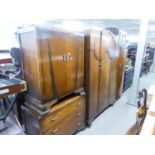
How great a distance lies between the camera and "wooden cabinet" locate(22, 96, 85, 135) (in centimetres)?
166

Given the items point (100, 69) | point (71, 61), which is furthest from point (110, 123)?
point (71, 61)

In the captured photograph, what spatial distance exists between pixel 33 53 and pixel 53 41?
266 mm

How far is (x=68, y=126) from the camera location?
6.73 feet

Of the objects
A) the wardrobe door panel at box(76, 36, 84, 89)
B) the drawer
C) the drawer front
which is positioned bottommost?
the drawer

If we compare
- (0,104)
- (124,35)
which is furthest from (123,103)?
(0,104)

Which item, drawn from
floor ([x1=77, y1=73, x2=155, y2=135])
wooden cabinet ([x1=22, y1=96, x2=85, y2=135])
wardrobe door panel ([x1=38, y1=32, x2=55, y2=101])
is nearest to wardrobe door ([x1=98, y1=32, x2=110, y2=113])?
floor ([x1=77, y1=73, x2=155, y2=135])

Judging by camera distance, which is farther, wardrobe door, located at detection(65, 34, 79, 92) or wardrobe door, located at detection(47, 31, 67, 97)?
wardrobe door, located at detection(65, 34, 79, 92)

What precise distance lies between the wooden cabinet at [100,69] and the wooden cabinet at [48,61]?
26cm

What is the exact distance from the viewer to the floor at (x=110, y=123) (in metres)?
1.91

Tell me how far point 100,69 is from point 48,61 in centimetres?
122

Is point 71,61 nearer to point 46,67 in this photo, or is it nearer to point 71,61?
point 71,61

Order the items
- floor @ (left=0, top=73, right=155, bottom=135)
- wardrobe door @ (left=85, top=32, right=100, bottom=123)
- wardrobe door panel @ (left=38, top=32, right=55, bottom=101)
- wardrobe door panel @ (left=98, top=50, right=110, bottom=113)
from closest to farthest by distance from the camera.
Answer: wardrobe door panel @ (left=38, top=32, right=55, bottom=101) → floor @ (left=0, top=73, right=155, bottom=135) → wardrobe door @ (left=85, top=32, right=100, bottom=123) → wardrobe door panel @ (left=98, top=50, right=110, bottom=113)

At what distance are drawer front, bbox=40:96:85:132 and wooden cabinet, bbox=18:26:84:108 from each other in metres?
0.15

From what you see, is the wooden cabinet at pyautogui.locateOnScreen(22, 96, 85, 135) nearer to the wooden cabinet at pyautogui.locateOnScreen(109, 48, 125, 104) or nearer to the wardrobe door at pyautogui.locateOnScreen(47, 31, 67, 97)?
the wardrobe door at pyautogui.locateOnScreen(47, 31, 67, 97)
